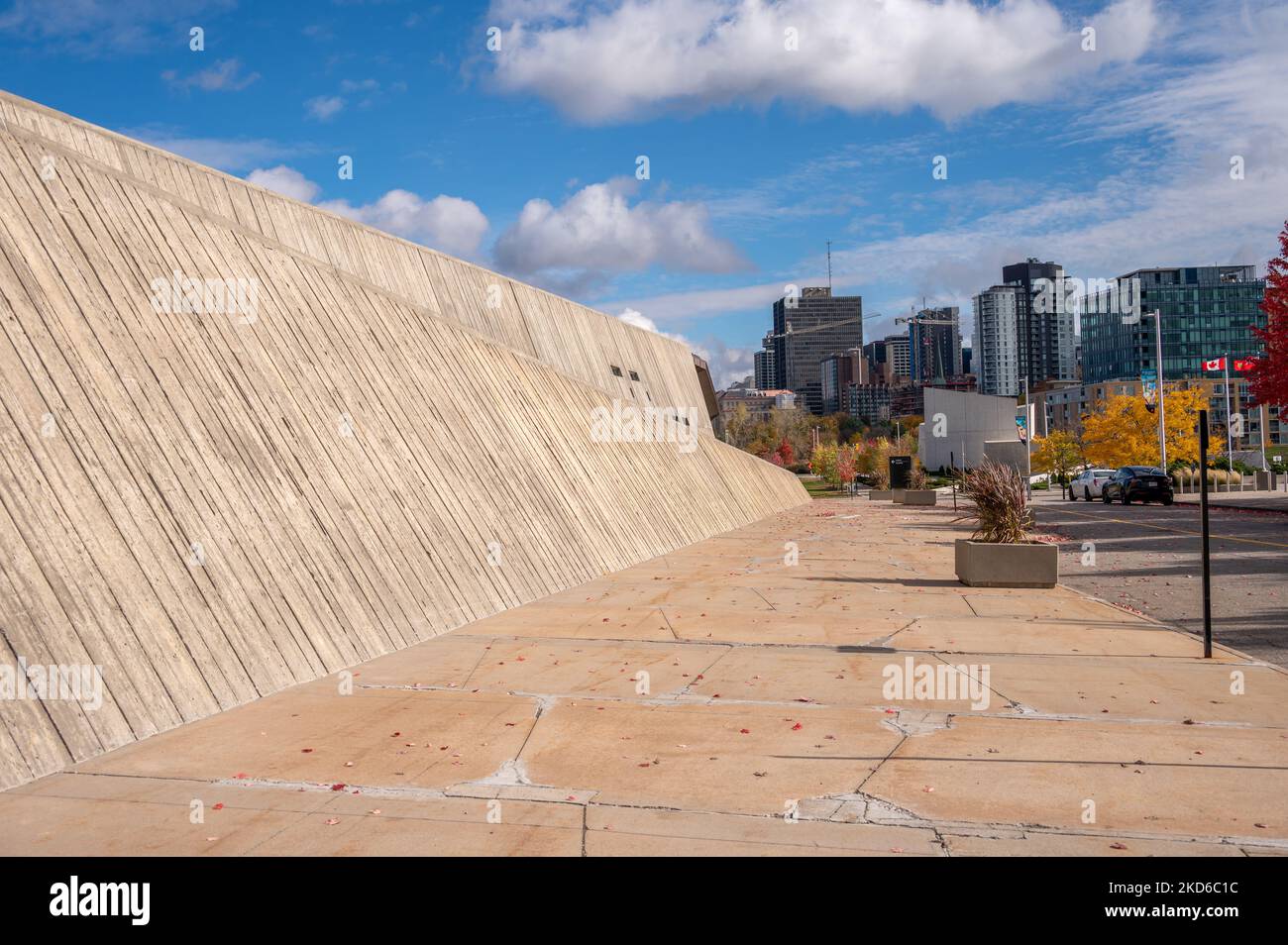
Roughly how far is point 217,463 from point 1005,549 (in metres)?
10.4

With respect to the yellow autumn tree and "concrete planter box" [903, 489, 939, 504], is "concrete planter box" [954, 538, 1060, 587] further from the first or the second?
the yellow autumn tree

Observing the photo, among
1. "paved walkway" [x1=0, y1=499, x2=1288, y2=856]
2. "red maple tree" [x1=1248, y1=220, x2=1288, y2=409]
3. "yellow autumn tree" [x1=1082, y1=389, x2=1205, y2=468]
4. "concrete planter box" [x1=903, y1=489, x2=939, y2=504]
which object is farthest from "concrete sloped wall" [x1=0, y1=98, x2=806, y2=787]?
"yellow autumn tree" [x1=1082, y1=389, x2=1205, y2=468]

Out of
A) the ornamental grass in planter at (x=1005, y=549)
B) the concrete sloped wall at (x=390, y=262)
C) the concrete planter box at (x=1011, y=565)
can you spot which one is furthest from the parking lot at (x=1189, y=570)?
the concrete sloped wall at (x=390, y=262)

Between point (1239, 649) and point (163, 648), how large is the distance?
9446mm

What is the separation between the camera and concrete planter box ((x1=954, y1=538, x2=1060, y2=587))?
45.0ft

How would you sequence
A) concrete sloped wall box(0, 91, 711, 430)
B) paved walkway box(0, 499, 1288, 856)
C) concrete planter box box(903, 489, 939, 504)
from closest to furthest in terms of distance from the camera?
paved walkway box(0, 499, 1288, 856) → concrete sloped wall box(0, 91, 711, 430) → concrete planter box box(903, 489, 939, 504)

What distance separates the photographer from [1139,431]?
171 feet

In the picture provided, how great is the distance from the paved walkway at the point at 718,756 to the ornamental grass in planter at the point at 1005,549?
3.18 meters

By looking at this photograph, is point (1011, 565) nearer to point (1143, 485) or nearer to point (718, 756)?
point (718, 756)

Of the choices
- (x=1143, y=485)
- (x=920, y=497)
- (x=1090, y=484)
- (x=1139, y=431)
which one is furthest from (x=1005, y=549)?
(x=1139, y=431)

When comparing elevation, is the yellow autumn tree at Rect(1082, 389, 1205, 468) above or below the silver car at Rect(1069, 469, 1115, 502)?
above

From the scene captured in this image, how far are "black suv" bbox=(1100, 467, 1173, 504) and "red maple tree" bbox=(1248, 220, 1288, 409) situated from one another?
29.6ft

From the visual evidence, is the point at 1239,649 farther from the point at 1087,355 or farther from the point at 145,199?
the point at 1087,355
